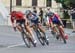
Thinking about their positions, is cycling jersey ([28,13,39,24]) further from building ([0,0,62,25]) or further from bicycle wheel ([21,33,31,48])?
building ([0,0,62,25])

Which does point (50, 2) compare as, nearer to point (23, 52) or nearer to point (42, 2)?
point (42, 2)

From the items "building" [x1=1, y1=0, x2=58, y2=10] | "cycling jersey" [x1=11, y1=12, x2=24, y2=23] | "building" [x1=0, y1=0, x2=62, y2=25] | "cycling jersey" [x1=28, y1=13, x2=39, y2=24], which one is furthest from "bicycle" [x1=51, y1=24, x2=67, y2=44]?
Result: "building" [x1=1, y1=0, x2=58, y2=10]

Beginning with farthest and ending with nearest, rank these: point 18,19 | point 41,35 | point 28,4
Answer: point 28,4
point 41,35
point 18,19

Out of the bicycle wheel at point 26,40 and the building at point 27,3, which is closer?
the bicycle wheel at point 26,40

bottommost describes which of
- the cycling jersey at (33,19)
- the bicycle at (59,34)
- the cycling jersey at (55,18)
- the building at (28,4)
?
the building at (28,4)

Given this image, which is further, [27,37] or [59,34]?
[59,34]

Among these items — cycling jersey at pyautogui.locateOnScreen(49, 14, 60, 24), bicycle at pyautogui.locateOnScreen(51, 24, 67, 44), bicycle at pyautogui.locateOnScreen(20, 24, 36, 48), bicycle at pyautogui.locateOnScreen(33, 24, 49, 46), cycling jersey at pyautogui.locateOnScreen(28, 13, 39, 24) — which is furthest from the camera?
cycling jersey at pyautogui.locateOnScreen(49, 14, 60, 24)

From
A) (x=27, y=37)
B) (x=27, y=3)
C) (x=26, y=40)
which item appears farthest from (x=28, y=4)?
(x=27, y=37)

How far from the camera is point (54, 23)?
75.4 ft

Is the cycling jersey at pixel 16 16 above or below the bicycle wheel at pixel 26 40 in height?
above

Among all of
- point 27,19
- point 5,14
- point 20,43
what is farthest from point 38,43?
point 5,14

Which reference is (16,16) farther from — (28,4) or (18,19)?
(28,4)

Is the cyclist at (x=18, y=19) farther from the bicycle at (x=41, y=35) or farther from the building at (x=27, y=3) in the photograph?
the building at (x=27, y=3)

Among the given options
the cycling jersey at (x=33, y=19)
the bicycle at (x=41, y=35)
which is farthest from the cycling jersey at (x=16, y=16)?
the bicycle at (x=41, y=35)
